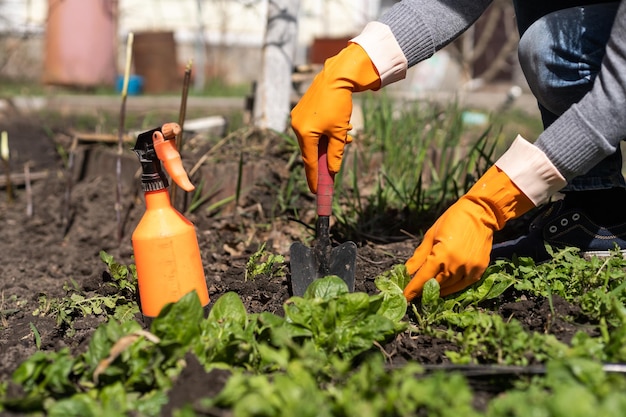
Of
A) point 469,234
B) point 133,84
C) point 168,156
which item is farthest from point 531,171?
point 133,84

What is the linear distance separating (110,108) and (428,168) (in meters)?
3.43

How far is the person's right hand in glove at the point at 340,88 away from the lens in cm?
185

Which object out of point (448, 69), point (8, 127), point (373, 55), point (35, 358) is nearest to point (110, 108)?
point (8, 127)

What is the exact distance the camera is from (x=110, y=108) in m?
5.70

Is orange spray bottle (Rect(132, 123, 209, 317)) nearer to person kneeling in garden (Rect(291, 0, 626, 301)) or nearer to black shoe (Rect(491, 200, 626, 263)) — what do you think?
person kneeling in garden (Rect(291, 0, 626, 301))

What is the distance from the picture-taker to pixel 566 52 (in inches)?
75.1

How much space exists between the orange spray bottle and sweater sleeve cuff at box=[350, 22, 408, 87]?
607 mm

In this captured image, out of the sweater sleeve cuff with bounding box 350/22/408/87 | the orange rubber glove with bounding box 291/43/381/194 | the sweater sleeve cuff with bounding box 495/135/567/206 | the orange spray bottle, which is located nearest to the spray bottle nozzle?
the orange spray bottle

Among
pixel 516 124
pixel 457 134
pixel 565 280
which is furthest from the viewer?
pixel 516 124

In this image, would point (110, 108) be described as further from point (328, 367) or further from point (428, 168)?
point (328, 367)

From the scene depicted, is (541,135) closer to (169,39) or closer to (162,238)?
(162,238)

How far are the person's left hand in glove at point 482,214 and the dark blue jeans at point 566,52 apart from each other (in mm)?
308

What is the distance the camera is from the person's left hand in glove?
5.73 feet

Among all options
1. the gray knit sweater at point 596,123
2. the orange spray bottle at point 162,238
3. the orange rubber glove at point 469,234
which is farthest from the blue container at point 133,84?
the gray knit sweater at point 596,123
